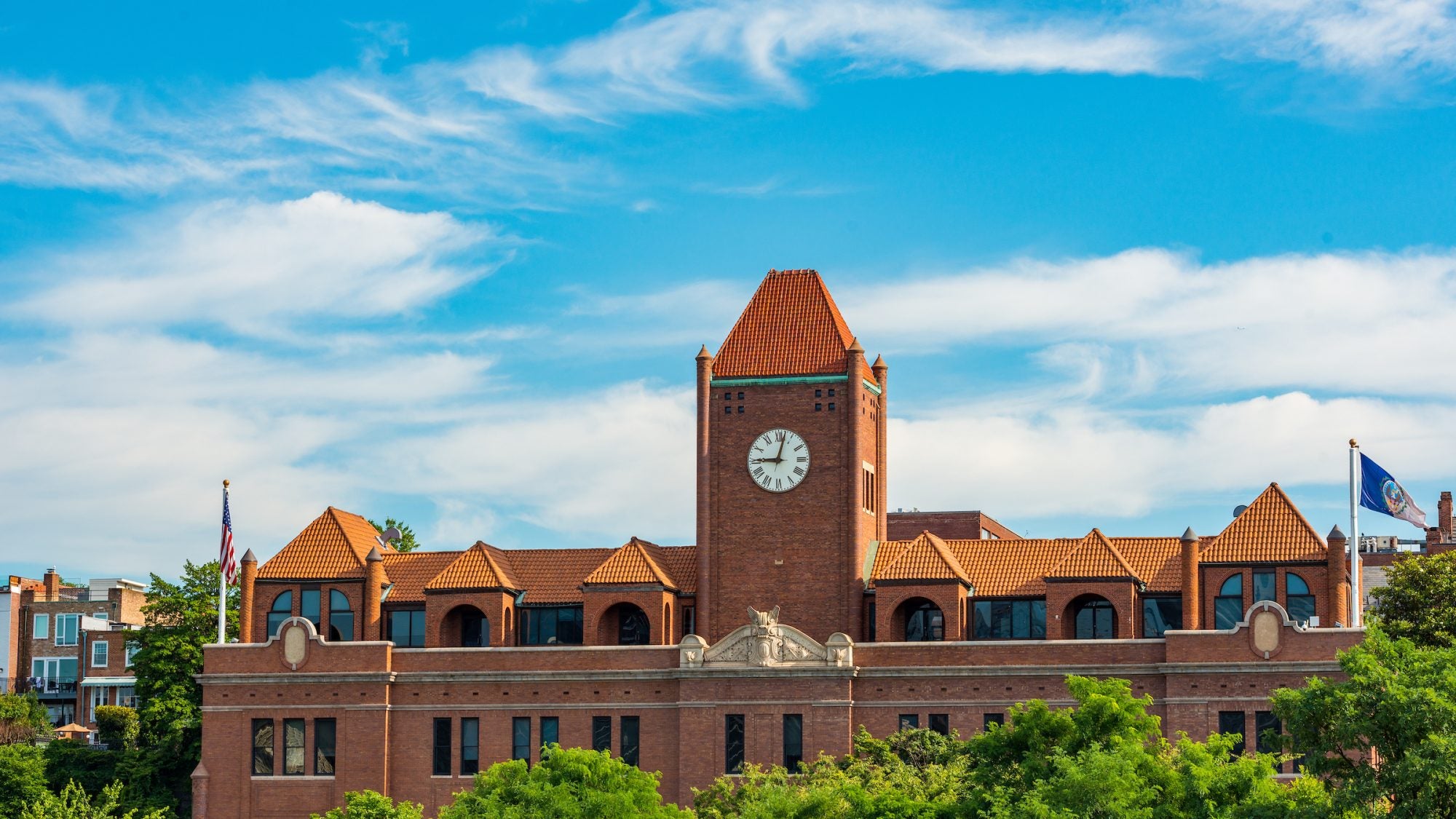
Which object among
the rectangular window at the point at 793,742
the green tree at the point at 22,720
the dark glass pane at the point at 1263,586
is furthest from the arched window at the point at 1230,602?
the green tree at the point at 22,720

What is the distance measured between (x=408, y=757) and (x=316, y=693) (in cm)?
449

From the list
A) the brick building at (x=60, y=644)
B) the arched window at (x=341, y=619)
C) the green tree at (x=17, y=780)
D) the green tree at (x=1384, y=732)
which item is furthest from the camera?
the brick building at (x=60, y=644)

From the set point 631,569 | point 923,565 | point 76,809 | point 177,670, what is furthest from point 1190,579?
point 177,670

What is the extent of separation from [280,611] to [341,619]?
2608mm

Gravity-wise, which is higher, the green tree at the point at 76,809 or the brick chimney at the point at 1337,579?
the brick chimney at the point at 1337,579

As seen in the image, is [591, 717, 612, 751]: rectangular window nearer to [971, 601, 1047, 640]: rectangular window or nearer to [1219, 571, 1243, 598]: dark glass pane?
[971, 601, 1047, 640]: rectangular window

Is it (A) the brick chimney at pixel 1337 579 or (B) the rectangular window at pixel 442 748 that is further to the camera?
(B) the rectangular window at pixel 442 748

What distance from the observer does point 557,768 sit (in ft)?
203

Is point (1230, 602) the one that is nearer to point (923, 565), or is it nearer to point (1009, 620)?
point (1009, 620)

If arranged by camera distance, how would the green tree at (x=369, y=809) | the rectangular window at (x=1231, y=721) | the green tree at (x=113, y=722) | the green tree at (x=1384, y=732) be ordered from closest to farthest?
the green tree at (x=1384, y=732)
the green tree at (x=369, y=809)
the rectangular window at (x=1231, y=721)
the green tree at (x=113, y=722)

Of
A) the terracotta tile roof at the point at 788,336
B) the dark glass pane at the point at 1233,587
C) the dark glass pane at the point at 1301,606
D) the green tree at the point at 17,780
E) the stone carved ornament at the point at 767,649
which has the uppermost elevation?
the terracotta tile roof at the point at 788,336

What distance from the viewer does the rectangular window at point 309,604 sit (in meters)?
86.9

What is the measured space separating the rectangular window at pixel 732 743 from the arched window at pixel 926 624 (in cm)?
752

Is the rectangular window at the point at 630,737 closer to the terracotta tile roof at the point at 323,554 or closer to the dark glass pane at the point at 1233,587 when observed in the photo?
the terracotta tile roof at the point at 323,554
